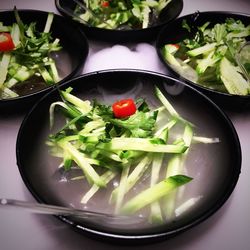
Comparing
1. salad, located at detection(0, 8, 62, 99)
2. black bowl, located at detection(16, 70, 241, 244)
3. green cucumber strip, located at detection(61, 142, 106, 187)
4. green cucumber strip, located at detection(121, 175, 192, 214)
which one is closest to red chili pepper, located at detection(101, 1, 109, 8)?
salad, located at detection(0, 8, 62, 99)

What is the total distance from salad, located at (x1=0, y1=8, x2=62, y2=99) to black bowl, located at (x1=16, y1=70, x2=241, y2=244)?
217 mm

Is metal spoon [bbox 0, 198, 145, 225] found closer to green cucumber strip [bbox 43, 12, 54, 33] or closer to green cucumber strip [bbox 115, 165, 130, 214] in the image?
green cucumber strip [bbox 115, 165, 130, 214]

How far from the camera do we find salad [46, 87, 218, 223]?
0.83 meters

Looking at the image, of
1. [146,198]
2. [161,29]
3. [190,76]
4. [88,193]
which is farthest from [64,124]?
[161,29]

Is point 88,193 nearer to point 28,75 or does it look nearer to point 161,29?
point 28,75

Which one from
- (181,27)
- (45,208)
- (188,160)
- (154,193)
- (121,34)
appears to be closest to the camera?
(45,208)

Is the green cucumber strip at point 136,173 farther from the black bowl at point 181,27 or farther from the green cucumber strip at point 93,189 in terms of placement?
the black bowl at point 181,27

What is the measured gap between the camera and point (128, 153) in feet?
2.93

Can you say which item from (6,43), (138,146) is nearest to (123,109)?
(138,146)

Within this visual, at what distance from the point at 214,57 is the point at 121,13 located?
576 millimetres

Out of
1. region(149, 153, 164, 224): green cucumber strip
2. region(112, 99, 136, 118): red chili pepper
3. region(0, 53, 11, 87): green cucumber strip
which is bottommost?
region(149, 153, 164, 224): green cucumber strip

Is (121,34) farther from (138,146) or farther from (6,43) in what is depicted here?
(138,146)

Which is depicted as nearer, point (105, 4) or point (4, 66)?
point (4, 66)

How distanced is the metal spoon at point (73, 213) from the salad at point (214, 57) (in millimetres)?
643
